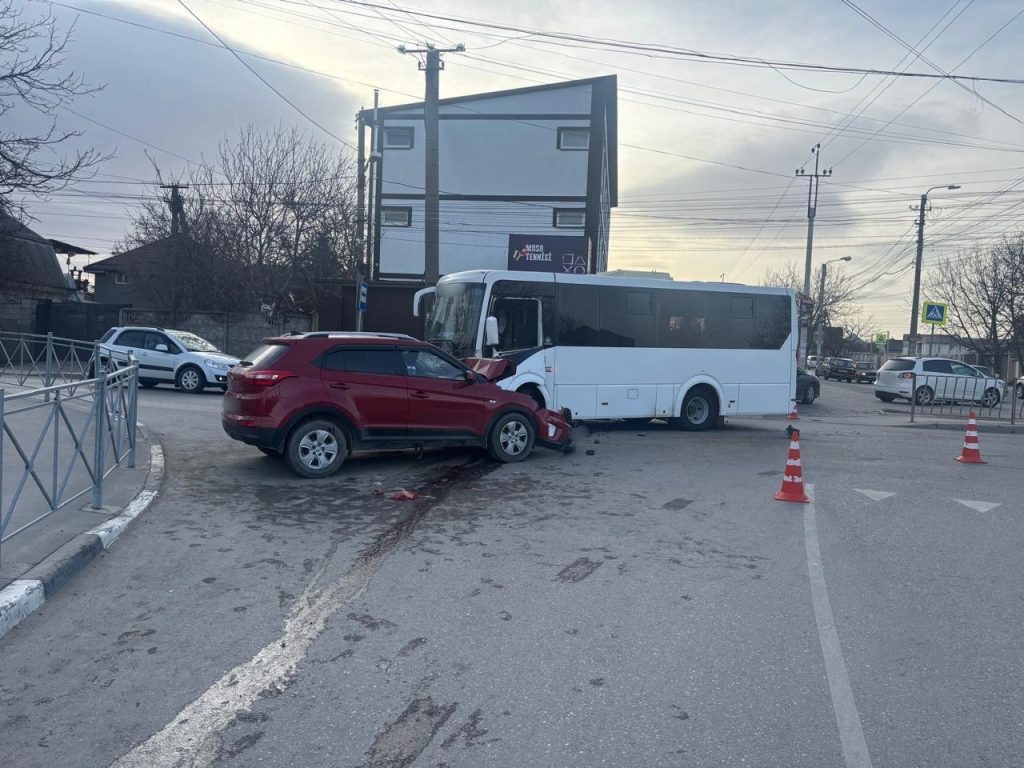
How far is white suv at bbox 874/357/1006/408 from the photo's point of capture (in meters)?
27.9

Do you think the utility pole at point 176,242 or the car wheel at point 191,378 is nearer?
the car wheel at point 191,378

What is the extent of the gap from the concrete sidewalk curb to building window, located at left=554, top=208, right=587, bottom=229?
3383cm

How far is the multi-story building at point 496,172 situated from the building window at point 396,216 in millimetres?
49

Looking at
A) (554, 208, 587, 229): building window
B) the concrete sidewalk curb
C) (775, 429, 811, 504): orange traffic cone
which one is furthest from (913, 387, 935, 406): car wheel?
the concrete sidewalk curb

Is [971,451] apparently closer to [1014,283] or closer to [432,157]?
[432,157]

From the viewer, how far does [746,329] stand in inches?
693

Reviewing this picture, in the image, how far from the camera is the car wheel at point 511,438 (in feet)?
39.2

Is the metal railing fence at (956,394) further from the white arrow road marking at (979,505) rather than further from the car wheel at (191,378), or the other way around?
the car wheel at (191,378)

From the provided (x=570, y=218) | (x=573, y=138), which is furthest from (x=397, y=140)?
(x=570, y=218)

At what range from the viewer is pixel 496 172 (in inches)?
1629

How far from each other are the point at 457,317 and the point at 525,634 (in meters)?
10.4

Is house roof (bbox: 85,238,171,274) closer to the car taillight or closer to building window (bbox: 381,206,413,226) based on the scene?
building window (bbox: 381,206,413,226)

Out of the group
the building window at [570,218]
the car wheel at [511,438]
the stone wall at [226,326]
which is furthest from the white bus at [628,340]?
the building window at [570,218]

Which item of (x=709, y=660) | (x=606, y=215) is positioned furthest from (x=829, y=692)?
(x=606, y=215)
